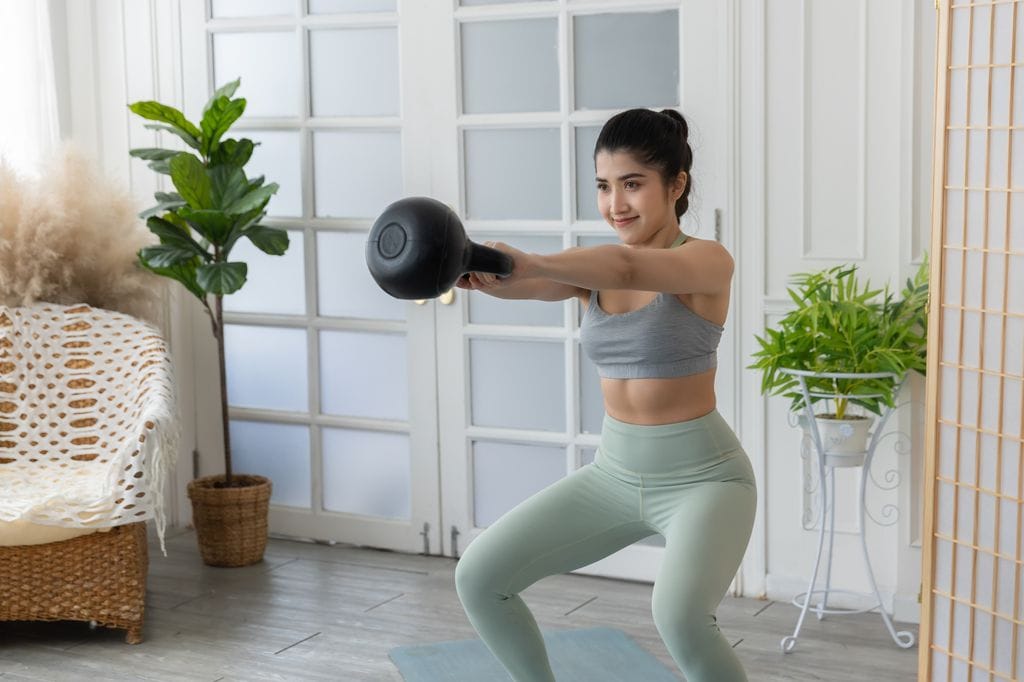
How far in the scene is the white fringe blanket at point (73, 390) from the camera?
12.4ft

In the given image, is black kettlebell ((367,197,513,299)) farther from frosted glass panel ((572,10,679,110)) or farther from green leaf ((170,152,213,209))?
green leaf ((170,152,213,209))

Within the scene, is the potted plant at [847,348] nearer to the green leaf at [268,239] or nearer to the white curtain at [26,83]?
the green leaf at [268,239]

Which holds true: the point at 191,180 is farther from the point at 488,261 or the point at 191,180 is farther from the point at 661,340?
the point at 488,261

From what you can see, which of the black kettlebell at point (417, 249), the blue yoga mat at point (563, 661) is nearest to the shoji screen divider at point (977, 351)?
the blue yoga mat at point (563, 661)

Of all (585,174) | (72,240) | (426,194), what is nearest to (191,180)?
(72,240)

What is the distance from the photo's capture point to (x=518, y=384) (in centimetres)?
418

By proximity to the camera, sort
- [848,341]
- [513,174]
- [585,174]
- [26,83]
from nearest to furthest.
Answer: [848,341] < [585,174] < [513,174] < [26,83]

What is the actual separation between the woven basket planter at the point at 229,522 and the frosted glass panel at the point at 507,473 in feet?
2.26

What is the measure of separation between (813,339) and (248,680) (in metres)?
1.65

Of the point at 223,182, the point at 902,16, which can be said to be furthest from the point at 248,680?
the point at 902,16

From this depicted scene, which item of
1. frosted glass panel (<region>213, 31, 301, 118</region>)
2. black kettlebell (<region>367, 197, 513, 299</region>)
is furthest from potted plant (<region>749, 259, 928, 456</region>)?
frosted glass panel (<region>213, 31, 301, 118</region>)

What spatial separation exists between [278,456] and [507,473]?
878 millimetres

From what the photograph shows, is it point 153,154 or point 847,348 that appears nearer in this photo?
point 847,348

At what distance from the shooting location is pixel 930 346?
2605 mm
